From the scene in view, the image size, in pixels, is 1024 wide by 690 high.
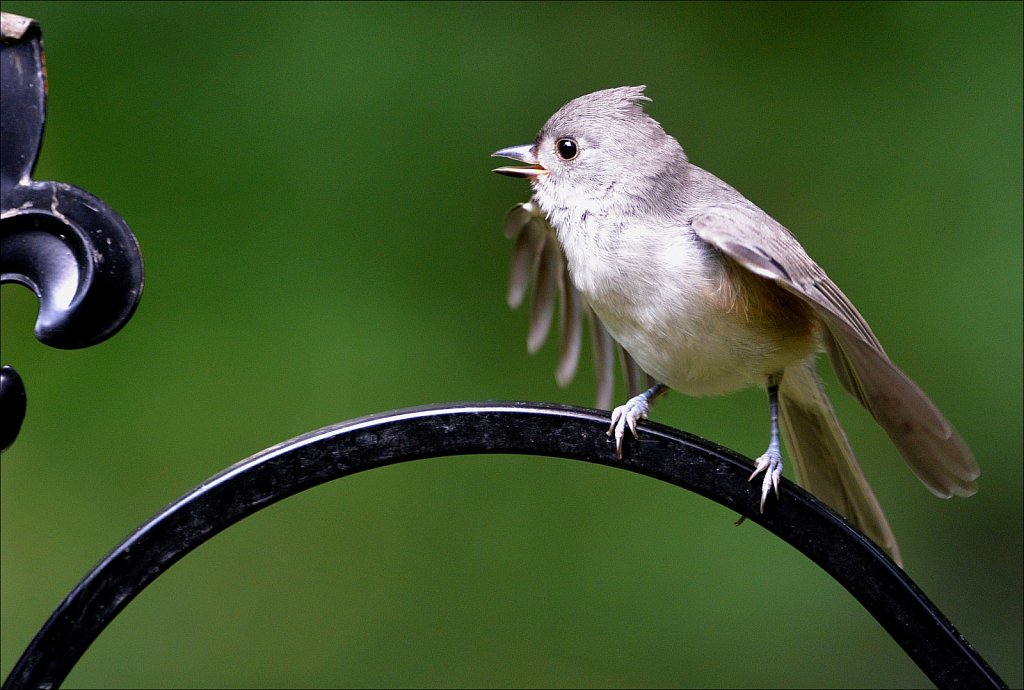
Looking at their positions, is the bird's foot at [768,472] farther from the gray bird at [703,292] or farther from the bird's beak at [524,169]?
the bird's beak at [524,169]

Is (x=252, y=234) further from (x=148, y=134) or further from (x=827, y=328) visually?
(x=827, y=328)

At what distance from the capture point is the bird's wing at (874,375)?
114 centimetres

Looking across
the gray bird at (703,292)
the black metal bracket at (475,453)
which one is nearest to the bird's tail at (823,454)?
the gray bird at (703,292)

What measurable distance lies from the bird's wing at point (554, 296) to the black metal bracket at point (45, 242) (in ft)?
2.61

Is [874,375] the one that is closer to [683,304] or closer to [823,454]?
[683,304]

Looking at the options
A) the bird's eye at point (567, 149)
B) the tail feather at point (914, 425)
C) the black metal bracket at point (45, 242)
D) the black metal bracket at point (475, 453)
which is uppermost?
the bird's eye at point (567, 149)

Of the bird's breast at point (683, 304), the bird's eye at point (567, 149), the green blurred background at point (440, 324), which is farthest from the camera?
the green blurred background at point (440, 324)

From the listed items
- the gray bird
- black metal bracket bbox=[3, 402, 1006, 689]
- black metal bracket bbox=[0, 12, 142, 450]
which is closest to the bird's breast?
the gray bird

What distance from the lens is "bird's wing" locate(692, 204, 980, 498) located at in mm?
1140

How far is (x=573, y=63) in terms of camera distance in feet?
8.35

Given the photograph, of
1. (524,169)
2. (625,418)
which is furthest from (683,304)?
(524,169)

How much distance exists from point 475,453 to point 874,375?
435mm

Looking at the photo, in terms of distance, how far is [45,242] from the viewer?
1.03 meters

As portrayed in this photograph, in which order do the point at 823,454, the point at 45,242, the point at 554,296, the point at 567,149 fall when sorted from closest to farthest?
the point at 45,242 < the point at 567,149 < the point at 823,454 < the point at 554,296
